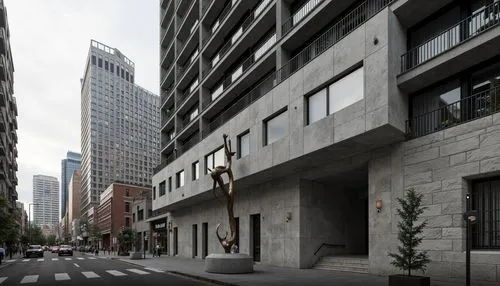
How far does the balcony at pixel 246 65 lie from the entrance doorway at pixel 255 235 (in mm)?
9598

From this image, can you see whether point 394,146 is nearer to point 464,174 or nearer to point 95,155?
point 464,174

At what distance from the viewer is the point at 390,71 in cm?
1744

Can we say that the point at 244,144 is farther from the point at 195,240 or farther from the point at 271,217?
the point at 195,240

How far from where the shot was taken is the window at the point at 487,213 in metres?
14.8

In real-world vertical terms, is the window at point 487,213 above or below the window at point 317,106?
below

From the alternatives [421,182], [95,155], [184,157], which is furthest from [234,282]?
[95,155]

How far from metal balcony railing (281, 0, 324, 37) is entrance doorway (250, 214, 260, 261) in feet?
37.4

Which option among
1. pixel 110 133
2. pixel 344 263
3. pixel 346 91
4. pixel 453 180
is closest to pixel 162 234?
pixel 344 263

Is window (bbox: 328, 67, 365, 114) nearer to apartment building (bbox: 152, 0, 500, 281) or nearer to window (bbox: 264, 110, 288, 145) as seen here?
apartment building (bbox: 152, 0, 500, 281)

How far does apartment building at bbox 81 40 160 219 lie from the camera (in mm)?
176250

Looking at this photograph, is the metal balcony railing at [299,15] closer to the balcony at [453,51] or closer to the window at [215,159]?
the balcony at [453,51]

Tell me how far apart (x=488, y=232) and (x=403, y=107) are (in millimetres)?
5327

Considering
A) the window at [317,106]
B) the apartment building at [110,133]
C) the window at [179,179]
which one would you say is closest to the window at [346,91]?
the window at [317,106]

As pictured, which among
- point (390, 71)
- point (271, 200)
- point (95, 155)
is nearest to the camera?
point (390, 71)
